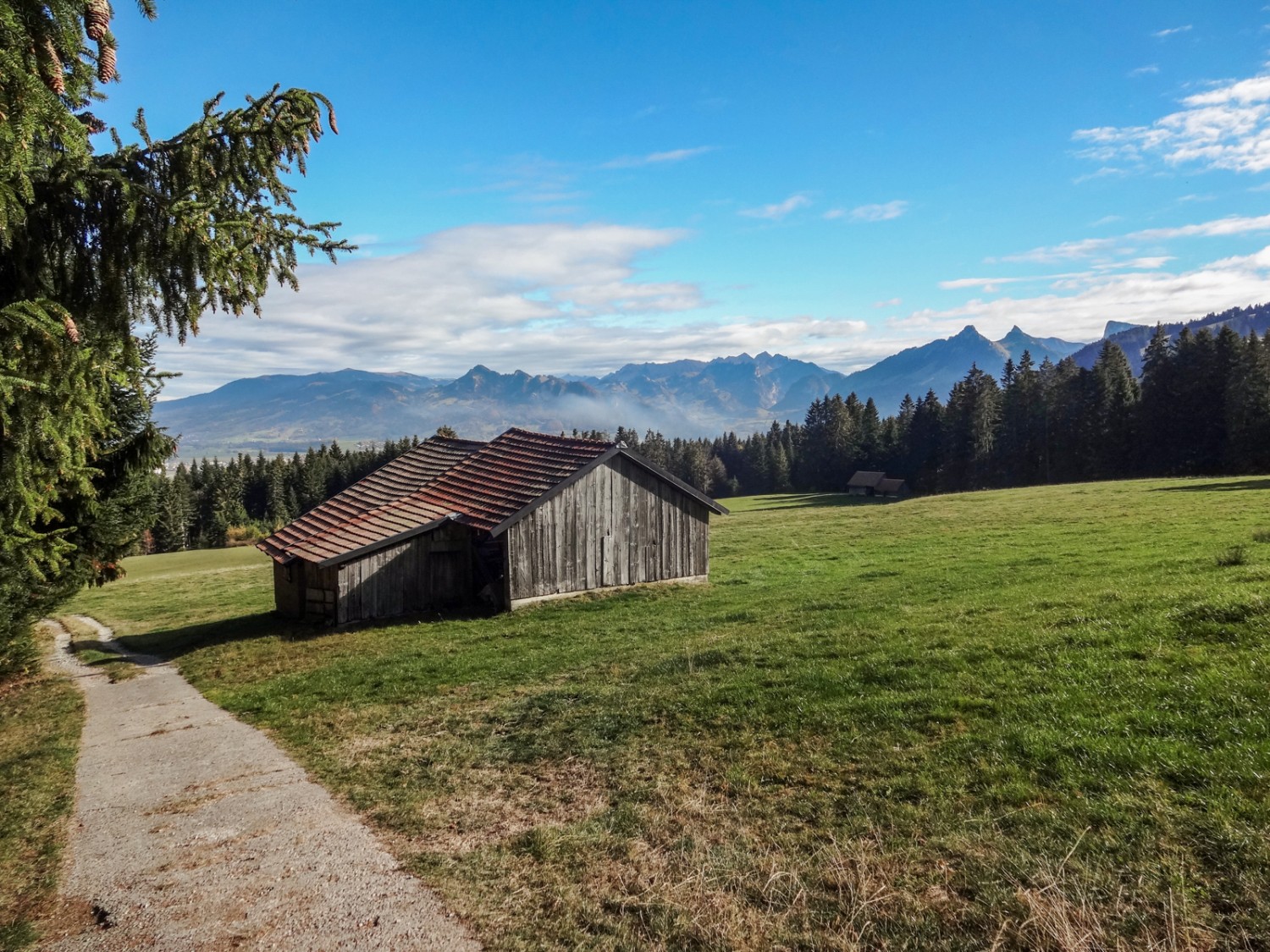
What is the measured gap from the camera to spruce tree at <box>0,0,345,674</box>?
5320 millimetres

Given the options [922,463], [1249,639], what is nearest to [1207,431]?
[922,463]

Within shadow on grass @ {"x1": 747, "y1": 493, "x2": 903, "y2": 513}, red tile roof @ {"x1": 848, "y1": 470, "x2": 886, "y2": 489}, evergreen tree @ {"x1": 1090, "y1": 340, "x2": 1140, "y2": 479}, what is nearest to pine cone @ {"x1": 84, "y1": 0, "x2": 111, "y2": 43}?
shadow on grass @ {"x1": 747, "y1": 493, "x2": 903, "y2": 513}

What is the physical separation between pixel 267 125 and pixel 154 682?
1445cm

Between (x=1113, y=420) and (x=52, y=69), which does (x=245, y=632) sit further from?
(x=1113, y=420)

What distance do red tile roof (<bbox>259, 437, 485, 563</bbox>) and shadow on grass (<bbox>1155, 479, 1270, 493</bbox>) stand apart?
3835cm

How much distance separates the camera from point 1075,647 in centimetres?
1047

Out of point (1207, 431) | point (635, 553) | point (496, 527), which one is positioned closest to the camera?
point (496, 527)

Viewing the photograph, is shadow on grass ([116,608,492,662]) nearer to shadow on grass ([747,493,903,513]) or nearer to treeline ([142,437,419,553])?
shadow on grass ([747,493,903,513])

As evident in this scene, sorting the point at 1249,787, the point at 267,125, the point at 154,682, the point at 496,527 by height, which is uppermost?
the point at 267,125

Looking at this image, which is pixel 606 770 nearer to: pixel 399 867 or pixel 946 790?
pixel 399 867

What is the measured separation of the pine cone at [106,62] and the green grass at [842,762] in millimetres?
7317

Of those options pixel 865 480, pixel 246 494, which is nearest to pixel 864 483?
pixel 865 480

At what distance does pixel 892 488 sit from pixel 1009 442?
49.2 ft

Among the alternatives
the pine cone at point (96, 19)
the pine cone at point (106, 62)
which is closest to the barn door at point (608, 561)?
the pine cone at point (106, 62)
